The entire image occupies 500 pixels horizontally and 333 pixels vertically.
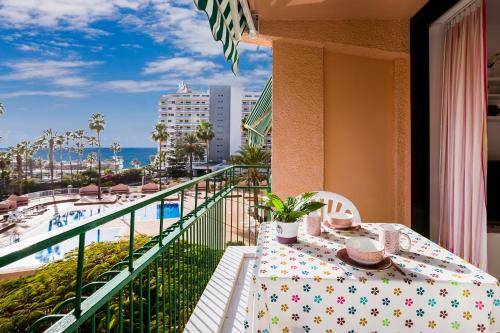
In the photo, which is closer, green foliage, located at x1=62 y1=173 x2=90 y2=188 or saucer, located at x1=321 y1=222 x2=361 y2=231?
saucer, located at x1=321 y1=222 x2=361 y2=231

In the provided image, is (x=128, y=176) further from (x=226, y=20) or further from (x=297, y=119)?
(x=226, y=20)

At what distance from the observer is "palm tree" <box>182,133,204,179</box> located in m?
45.9

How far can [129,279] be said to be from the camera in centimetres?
99

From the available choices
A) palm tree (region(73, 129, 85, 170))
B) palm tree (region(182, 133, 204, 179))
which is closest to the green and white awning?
palm tree (region(182, 133, 204, 179))

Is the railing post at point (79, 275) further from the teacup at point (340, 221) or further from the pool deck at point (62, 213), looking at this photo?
the pool deck at point (62, 213)

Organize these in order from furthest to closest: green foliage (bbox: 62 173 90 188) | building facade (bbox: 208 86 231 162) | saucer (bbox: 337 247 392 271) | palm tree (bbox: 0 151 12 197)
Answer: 1. building facade (bbox: 208 86 231 162)
2. green foliage (bbox: 62 173 90 188)
3. palm tree (bbox: 0 151 12 197)
4. saucer (bbox: 337 247 392 271)

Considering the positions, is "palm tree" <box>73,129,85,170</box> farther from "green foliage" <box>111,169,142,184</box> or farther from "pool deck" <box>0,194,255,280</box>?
"pool deck" <box>0,194,255,280</box>

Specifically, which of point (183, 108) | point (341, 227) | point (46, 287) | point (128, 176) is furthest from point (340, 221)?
point (183, 108)

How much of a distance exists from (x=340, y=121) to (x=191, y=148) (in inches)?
1768

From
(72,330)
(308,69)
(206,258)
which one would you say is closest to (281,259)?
(72,330)

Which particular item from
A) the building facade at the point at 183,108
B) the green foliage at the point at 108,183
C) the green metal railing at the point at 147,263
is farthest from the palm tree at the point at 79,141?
the green metal railing at the point at 147,263

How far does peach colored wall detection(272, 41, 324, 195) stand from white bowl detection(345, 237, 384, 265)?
6.17 ft

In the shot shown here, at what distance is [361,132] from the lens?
10.7 feet

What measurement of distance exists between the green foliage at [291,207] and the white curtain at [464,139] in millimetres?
1694
